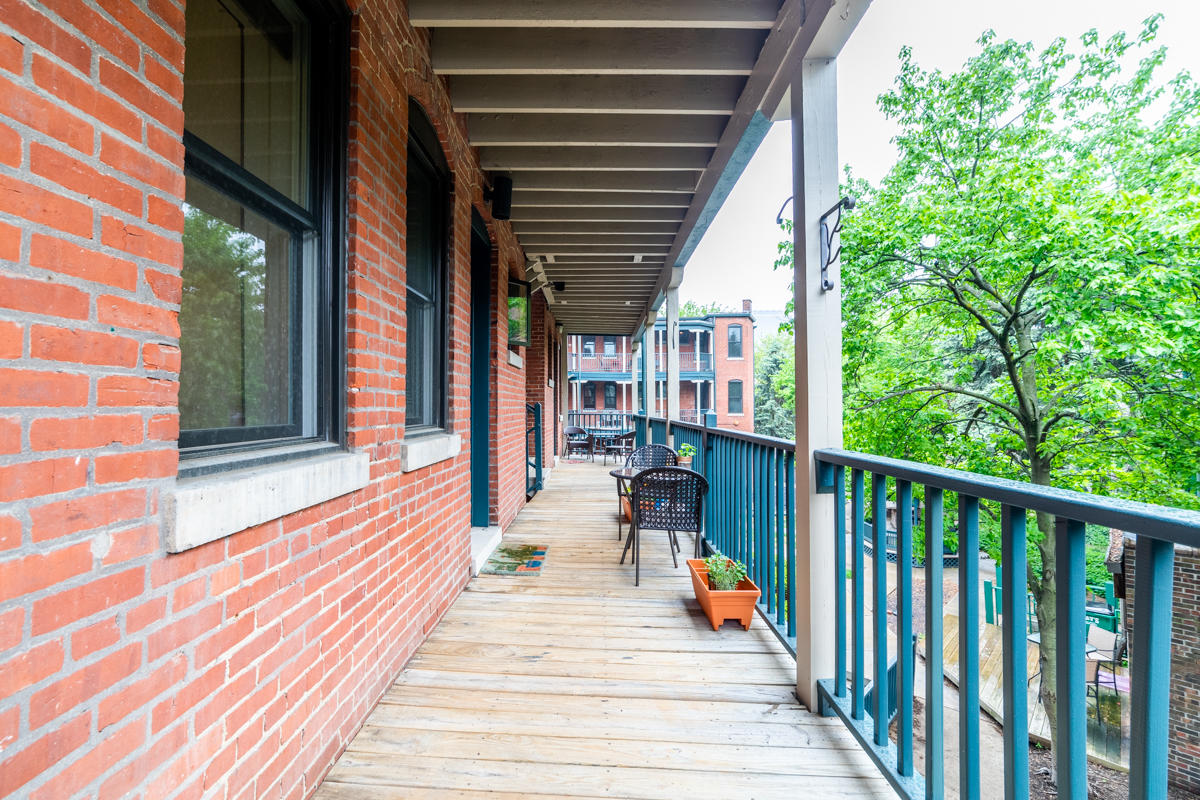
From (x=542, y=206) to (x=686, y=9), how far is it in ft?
6.92

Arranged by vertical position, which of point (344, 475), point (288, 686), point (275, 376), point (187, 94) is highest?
point (187, 94)

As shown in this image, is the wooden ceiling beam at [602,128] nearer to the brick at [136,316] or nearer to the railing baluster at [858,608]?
the railing baluster at [858,608]

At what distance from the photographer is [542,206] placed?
409 cm

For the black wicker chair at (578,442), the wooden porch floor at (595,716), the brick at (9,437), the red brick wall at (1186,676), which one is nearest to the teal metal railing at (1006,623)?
the wooden porch floor at (595,716)

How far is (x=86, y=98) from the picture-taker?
85 centimetres

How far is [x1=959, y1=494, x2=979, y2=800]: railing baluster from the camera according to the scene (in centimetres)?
120

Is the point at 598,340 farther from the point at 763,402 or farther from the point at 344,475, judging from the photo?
the point at 344,475

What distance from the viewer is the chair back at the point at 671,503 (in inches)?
129

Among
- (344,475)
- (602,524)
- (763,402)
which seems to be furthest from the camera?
(763,402)

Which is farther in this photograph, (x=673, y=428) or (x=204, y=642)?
(x=673, y=428)

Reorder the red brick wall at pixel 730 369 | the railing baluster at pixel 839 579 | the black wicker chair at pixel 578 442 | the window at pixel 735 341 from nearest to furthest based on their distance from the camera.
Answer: the railing baluster at pixel 839 579 → the black wicker chair at pixel 578 442 → the red brick wall at pixel 730 369 → the window at pixel 735 341

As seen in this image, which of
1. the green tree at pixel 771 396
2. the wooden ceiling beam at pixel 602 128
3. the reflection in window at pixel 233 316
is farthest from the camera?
the green tree at pixel 771 396

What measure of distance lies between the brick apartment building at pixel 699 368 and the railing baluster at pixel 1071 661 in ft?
71.7

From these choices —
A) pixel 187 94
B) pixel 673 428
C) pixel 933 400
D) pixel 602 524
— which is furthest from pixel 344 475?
pixel 933 400
